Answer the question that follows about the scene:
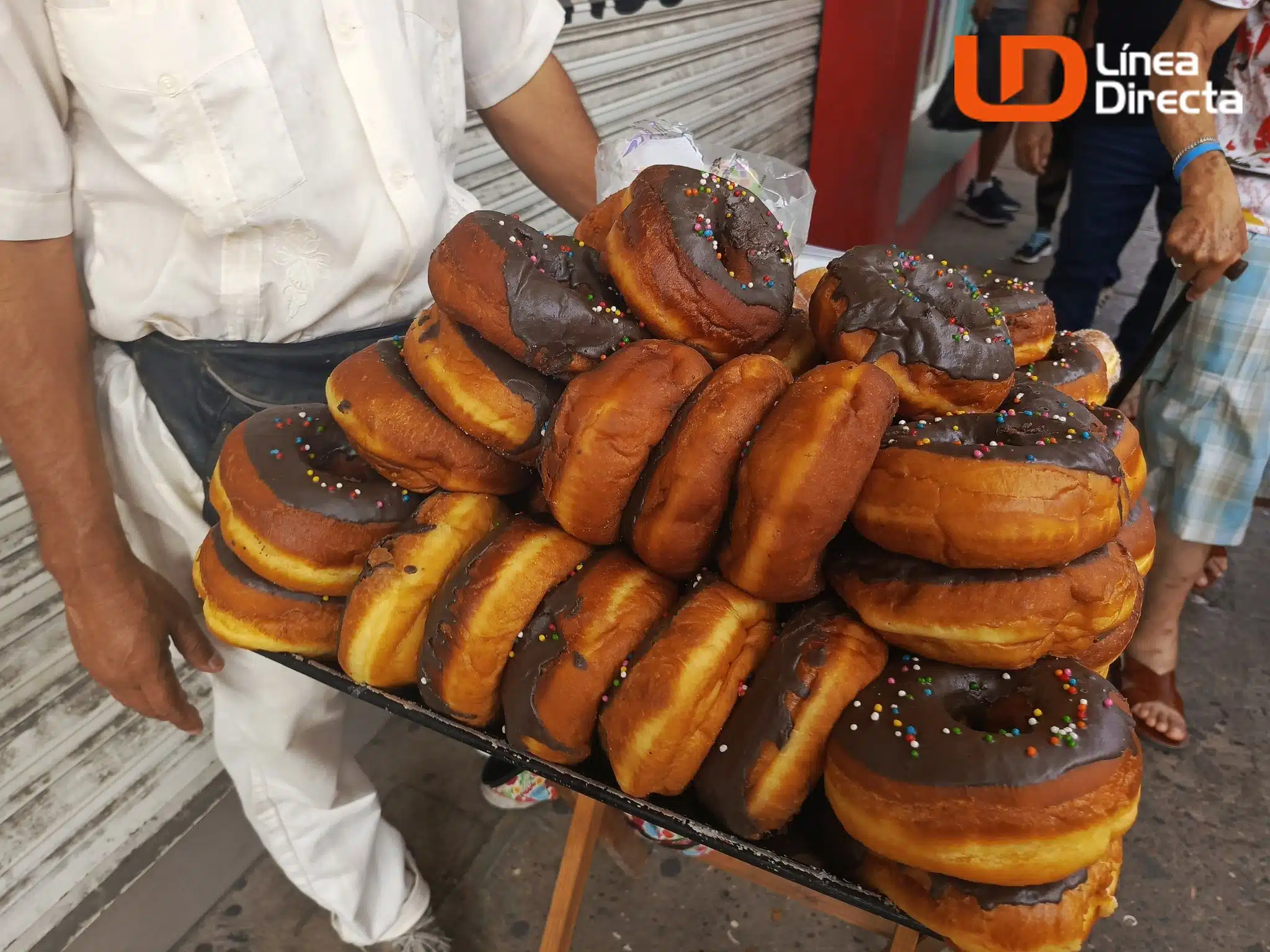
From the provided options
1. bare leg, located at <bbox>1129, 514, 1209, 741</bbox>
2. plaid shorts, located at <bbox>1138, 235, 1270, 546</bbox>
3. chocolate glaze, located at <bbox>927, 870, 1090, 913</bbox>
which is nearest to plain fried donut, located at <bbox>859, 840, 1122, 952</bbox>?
chocolate glaze, located at <bbox>927, 870, 1090, 913</bbox>

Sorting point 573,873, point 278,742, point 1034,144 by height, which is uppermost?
point 1034,144

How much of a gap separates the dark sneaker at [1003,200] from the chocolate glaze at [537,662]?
312 inches

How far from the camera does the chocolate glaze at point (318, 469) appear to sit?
1051 mm

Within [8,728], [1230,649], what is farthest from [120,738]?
[1230,649]

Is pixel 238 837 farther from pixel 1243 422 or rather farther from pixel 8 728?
pixel 1243 422

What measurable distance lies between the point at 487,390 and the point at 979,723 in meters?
0.67

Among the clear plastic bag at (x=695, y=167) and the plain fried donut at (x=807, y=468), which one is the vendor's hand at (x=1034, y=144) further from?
the plain fried donut at (x=807, y=468)

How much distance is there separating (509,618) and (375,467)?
307 mm

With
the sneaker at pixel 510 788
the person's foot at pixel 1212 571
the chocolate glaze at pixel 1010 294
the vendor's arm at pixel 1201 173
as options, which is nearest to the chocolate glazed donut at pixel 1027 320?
the chocolate glaze at pixel 1010 294

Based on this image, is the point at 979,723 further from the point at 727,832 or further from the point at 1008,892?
the point at 727,832

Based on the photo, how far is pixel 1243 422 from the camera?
2.43m

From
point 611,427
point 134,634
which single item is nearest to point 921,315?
point 611,427

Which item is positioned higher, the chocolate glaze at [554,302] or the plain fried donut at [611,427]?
the chocolate glaze at [554,302]

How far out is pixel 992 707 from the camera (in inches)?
33.8
